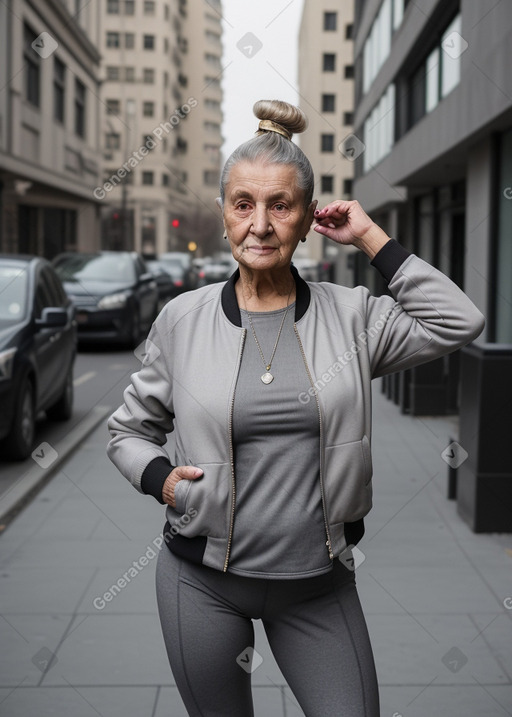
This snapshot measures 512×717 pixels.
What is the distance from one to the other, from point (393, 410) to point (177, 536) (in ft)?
30.4

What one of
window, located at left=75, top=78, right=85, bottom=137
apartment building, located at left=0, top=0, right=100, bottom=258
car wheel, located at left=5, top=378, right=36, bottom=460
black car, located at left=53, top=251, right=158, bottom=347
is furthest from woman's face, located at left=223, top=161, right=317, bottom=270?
window, located at left=75, top=78, right=85, bottom=137

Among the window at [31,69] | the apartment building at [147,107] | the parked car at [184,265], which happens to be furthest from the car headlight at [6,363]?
the apartment building at [147,107]

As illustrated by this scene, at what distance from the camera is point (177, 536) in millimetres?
2178

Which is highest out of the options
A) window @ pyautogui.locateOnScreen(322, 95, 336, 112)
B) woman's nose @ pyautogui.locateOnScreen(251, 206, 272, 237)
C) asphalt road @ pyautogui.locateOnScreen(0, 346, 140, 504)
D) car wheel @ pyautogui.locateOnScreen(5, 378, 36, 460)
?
window @ pyautogui.locateOnScreen(322, 95, 336, 112)

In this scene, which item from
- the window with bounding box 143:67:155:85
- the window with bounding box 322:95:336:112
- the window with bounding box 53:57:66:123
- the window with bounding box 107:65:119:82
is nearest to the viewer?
the window with bounding box 53:57:66:123

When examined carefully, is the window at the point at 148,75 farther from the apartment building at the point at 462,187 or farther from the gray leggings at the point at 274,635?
the gray leggings at the point at 274,635

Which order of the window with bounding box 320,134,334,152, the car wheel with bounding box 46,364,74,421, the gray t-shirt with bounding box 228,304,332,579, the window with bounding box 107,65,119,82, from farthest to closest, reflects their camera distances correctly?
the window with bounding box 107,65,119,82 < the window with bounding box 320,134,334,152 < the car wheel with bounding box 46,364,74,421 < the gray t-shirt with bounding box 228,304,332,579

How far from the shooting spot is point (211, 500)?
6.80 ft

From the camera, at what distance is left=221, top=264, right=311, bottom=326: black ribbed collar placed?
7.18 ft

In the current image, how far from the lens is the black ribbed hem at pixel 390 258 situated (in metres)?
2.23

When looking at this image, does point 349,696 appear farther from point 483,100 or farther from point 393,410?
point 483,100

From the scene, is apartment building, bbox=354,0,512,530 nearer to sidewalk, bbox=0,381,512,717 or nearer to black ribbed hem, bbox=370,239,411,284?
sidewalk, bbox=0,381,512,717

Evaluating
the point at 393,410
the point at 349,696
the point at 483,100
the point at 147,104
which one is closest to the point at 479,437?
the point at 349,696

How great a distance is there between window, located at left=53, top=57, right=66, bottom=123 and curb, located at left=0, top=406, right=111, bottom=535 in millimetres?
21894
